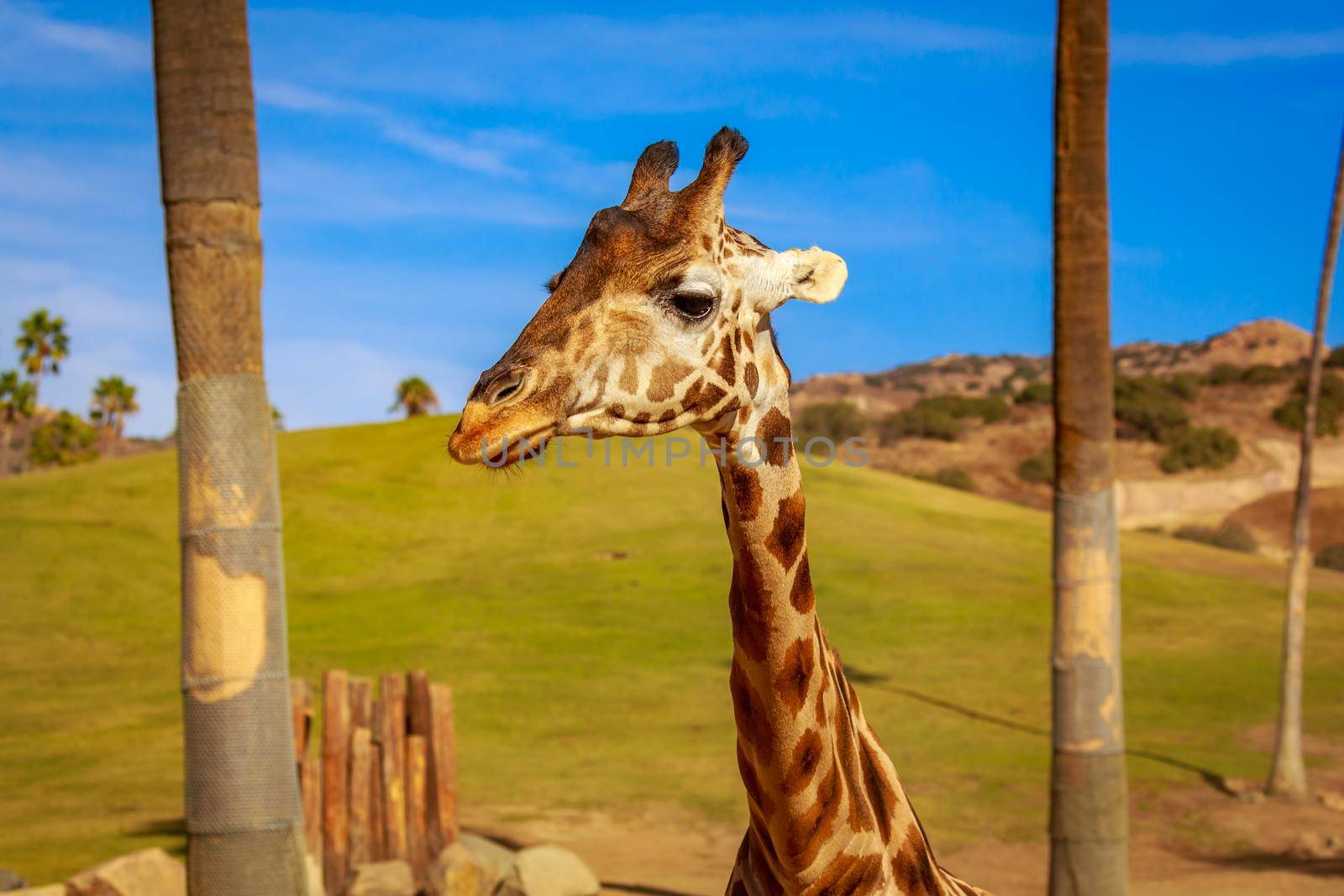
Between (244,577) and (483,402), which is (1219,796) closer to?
(244,577)

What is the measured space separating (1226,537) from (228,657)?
5403cm

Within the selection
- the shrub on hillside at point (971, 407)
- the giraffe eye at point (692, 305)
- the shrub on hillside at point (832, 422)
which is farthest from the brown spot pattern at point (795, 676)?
the shrub on hillside at point (971, 407)

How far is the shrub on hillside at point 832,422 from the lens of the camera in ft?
224

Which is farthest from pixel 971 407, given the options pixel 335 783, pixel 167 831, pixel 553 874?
pixel 335 783

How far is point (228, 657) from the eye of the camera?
5781 millimetres

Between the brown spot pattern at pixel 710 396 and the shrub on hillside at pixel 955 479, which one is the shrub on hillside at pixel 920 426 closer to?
the shrub on hillside at pixel 955 479

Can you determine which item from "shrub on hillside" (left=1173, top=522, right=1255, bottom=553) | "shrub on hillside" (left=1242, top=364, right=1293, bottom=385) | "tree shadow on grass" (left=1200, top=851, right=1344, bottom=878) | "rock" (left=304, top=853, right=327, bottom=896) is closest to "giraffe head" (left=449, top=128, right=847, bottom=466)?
"rock" (left=304, top=853, right=327, bottom=896)

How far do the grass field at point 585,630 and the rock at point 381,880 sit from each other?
4.18m

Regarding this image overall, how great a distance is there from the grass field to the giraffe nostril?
13.3m

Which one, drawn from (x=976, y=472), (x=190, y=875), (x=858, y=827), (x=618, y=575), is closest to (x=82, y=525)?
(x=618, y=575)

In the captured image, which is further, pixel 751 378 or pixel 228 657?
pixel 228 657

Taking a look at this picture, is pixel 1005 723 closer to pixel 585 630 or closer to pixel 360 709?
pixel 585 630

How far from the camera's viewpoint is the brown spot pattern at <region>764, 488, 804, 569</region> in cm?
354

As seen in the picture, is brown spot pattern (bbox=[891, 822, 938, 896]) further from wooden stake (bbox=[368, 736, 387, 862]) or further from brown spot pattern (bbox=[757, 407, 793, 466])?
wooden stake (bbox=[368, 736, 387, 862])
